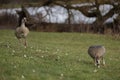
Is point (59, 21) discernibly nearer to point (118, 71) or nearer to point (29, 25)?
point (29, 25)

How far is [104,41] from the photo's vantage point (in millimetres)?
26375

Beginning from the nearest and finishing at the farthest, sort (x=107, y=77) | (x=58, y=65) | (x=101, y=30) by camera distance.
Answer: (x=107, y=77) < (x=58, y=65) < (x=101, y=30)

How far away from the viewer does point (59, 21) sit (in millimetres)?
36688

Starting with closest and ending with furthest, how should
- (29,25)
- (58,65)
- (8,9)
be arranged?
(58,65) < (29,25) < (8,9)

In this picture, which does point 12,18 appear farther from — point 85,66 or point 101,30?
point 85,66

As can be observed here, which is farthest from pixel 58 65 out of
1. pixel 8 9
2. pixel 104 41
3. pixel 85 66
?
pixel 8 9

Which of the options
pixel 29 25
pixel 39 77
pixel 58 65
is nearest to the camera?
pixel 39 77

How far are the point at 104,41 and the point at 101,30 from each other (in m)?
7.73

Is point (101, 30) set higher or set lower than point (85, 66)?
lower

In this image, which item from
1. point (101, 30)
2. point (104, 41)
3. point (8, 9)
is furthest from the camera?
point (8, 9)

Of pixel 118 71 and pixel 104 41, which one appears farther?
pixel 104 41

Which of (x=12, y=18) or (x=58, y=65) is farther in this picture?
(x=12, y=18)

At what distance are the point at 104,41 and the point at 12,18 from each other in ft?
46.1

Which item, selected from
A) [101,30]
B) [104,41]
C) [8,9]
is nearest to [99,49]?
[104,41]
